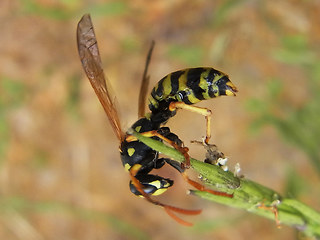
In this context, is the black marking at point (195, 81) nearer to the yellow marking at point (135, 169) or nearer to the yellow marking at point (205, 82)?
the yellow marking at point (205, 82)

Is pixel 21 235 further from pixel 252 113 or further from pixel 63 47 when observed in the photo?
pixel 252 113

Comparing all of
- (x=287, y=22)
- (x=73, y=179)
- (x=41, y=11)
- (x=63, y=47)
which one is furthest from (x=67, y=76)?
(x=287, y=22)

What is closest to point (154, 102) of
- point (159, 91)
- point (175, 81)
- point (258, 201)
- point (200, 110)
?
point (159, 91)

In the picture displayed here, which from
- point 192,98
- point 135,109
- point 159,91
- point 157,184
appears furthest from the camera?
point 135,109

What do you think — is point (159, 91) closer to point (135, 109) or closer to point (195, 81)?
point (195, 81)

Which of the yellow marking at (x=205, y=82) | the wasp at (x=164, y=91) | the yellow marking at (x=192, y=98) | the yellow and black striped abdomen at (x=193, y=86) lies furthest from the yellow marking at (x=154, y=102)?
the yellow marking at (x=205, y=82)
